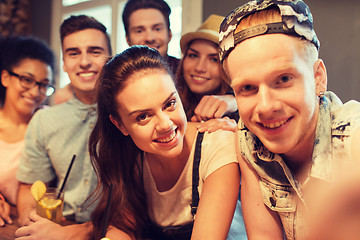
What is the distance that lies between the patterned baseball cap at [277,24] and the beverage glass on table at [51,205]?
91 cm

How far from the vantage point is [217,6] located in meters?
1.92

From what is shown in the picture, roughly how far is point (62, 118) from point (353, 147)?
141cm

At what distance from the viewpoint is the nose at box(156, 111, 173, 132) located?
115 centimetres

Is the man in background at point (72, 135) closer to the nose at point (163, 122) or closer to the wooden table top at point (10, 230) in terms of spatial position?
the wooden table top at point (10, 230)

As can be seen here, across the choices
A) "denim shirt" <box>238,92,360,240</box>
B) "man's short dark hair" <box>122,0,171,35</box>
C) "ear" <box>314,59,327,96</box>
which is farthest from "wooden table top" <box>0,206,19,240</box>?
"ear" <box>314,59,327,96</box>

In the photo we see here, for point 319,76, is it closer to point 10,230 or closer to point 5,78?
point 10,230

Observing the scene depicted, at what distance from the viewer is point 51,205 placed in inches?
54.2

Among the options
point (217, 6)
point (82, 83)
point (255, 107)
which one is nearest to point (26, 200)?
point (82, 83)

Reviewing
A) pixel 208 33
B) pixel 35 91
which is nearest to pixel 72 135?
pixel 35 91

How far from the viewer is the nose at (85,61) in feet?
5.77

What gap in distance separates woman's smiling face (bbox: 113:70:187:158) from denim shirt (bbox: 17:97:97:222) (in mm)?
606

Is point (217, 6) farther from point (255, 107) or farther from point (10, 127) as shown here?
point (10, 127)

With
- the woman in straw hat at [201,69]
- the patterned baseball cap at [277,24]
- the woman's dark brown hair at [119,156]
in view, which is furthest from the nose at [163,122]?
the woman in straw hat at [201,69]

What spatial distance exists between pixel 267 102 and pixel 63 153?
1.20 metres
